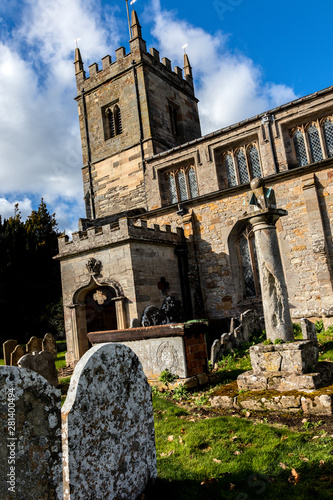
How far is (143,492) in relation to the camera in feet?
10.6

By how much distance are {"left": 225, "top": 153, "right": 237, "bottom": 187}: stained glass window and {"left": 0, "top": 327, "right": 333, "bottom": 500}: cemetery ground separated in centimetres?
1172

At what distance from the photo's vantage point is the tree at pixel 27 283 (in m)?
21.8

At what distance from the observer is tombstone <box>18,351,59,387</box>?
882cm

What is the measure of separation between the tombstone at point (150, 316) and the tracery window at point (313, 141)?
8.01 metres

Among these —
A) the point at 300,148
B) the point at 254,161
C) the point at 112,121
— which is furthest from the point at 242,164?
the point at 112,121

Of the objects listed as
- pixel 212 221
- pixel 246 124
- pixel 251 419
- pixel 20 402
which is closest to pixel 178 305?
pixel 212 221

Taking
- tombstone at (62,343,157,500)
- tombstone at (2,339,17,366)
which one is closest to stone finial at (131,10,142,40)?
tombstone at (2,339,17,366)

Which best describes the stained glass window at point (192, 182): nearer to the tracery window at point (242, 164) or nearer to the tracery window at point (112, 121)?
the tracery window at point (242, 164)

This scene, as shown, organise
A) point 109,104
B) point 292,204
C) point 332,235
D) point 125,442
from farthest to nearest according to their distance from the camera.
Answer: point 109,104, point 292,204, point 332,235, point 125,442

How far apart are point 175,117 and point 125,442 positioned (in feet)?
69.8

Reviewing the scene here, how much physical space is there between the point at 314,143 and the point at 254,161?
2.45 metres

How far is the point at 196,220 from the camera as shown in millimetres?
16031

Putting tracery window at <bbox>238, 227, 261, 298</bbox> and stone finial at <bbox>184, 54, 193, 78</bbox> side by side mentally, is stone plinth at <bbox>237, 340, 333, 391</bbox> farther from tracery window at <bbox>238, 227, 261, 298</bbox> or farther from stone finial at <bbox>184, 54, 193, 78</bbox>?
stone finial at <bbox>184, 54, 193, 78</bbox>

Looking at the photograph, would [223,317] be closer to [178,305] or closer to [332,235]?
[178,305]
